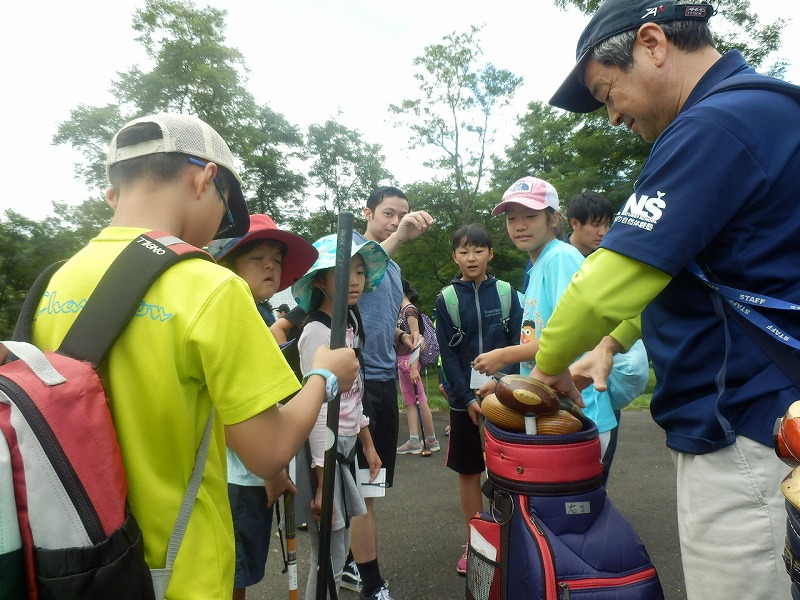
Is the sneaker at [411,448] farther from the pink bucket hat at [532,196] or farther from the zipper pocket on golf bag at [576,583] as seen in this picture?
the zipper pocket on golf bag at [576,583]

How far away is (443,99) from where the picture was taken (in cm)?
2389

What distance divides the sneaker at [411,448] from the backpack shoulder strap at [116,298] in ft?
16.3

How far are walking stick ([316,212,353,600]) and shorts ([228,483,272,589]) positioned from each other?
58cm

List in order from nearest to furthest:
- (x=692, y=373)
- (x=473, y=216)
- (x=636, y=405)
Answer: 1. (x=692, y=373)
2. (x=636, y=405)
3. (x=473, y=216)

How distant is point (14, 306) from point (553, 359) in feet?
34.2

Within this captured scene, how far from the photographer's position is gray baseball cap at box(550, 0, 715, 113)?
1.34 meters

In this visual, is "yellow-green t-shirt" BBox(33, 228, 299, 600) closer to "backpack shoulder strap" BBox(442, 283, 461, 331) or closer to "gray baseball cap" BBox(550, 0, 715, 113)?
"gray baseball cap" BBox(550, 0, 715, 113)

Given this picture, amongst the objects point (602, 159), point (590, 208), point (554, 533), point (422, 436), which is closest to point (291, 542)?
point (554, 533)

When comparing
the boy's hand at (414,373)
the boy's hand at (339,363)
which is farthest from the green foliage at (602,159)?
the boy's hand at (339,363)

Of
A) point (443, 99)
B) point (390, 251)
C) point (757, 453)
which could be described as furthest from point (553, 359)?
point (443, 99)

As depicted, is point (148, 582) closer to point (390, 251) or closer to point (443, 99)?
point (390, 251)

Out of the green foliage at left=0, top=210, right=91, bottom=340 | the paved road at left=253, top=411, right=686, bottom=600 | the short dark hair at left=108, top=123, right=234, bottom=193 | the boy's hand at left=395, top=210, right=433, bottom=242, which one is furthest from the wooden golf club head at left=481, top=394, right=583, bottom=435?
the green foliage at left=0, top=210, right=91, bottom=340

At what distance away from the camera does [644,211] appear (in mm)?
1219

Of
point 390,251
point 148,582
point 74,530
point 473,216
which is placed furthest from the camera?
point 473,216
